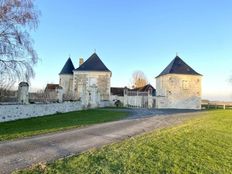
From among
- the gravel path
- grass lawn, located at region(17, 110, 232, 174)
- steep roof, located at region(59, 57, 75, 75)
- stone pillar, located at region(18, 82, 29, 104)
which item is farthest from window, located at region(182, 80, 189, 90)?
grass lawn, located at region(17, 110, 232, 174)

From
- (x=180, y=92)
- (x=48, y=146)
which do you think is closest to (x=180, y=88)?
(x=180, y=92)

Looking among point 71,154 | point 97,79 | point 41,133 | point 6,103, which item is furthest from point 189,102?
point 71,154

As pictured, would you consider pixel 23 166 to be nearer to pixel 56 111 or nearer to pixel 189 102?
pixel 56 111

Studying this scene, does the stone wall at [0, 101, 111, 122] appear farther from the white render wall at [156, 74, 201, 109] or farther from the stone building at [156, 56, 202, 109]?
the stone building at [156, 56, 202, 109]

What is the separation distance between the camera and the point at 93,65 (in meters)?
42.0

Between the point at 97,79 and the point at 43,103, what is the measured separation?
69.7ft

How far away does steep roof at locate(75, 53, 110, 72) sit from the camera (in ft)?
136

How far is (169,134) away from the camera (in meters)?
11.3

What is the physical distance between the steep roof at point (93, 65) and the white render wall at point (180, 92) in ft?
28.1

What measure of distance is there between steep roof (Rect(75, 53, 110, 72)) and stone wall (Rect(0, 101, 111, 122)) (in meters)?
15.9

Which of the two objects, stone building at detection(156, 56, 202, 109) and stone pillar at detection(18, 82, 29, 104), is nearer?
stone pillar at detection(18, 82, 29, 104)

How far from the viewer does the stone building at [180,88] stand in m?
41.5

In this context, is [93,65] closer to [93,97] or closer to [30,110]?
[93,97]

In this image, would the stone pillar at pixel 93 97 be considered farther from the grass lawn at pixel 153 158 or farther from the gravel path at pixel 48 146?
the grass lawn at pixel 153 158
